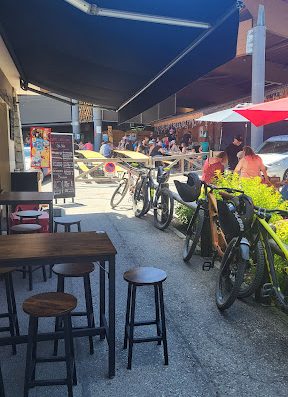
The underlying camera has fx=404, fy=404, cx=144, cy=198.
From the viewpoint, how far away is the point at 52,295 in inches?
108

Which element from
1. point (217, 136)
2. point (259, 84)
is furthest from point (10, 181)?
point (217, 136)

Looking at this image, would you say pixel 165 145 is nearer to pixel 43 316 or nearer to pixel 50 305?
pixel 50 305

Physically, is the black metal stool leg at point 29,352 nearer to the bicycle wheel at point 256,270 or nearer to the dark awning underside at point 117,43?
the bicycle wheel at point 256,270

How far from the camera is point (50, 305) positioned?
2568 mm

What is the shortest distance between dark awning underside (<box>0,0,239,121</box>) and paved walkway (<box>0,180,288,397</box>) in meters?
2.81

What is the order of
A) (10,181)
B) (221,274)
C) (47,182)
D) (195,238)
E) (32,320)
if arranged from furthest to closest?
(47,182)
(10,181)
(195,238)
(221,274)
(32,320)

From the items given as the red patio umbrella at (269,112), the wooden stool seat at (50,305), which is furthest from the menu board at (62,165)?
the wooden stool seat at (50,305)

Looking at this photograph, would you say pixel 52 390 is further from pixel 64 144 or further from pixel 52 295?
pixel 64 144

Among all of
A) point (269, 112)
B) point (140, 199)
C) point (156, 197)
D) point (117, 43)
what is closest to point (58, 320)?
point (117, 43)

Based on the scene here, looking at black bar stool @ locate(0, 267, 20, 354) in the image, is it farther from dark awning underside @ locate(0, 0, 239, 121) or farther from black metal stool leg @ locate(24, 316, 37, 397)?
dark awning underside @ locate(0, 0, 239, 121)

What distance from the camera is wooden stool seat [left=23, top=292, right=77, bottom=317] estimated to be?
8.08 ft

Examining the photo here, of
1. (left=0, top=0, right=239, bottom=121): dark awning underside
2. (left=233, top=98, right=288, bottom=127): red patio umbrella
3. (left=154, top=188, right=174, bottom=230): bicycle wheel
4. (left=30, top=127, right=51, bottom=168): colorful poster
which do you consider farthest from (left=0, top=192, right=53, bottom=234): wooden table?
(left=30, top=127, right=51, bottom=168): colorful poster

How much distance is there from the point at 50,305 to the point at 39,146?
10.3 metres

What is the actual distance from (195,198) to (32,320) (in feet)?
11.1
